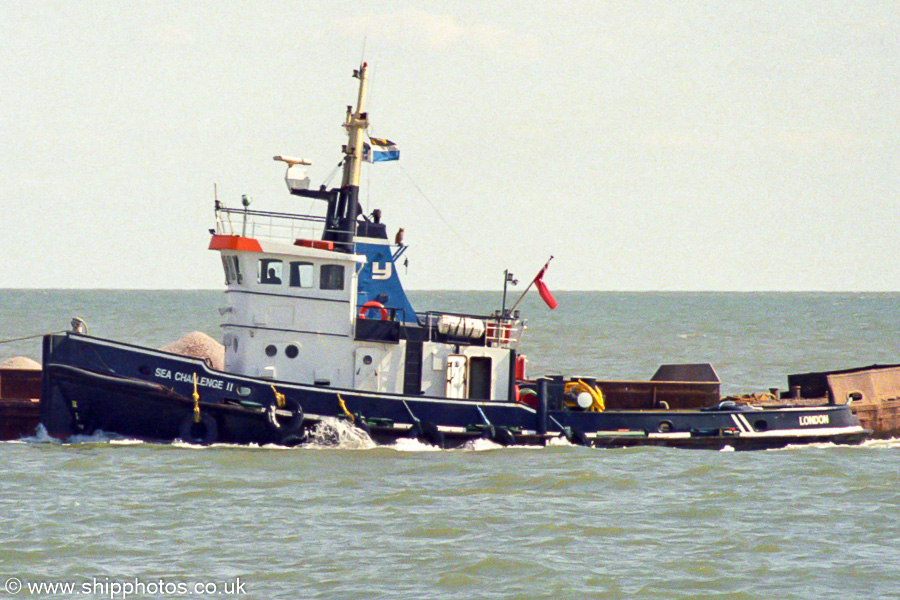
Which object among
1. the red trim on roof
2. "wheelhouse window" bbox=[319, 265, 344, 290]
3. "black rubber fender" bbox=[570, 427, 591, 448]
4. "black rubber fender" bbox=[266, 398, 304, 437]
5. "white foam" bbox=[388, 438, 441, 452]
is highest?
the red trim on roof

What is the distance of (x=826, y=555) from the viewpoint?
11992mm

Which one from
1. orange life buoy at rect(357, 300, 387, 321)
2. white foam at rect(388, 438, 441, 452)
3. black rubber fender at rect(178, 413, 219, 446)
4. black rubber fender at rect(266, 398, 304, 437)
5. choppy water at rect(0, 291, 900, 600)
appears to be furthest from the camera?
orange life buoy at rect(357, 300, 387, 321)

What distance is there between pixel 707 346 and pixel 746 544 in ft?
130

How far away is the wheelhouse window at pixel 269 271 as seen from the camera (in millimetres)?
17938

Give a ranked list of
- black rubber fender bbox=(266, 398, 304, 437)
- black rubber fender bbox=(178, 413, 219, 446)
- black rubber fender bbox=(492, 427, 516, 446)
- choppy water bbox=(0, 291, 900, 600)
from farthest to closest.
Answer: black rubber fender bbox=(492, 427, 516, 446) → black rubber fender bbox=(178, 413, 219, 446) → black rubber fender bbox=(266, 398, 304, 437) → choppy water bbox=(0, 291, 900, 600)

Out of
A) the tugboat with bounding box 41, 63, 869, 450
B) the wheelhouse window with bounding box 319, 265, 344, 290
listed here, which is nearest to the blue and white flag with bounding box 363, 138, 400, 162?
the tugboat with bounding box 41, 63, 869, 450

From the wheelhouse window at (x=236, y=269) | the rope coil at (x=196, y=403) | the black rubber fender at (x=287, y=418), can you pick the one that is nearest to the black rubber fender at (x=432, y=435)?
the black rubber fender at (x=287, y=418)

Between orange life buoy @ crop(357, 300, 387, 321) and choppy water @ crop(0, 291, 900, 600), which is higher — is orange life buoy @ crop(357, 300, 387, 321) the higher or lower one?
the higher one

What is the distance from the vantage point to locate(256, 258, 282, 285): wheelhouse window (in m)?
17.9

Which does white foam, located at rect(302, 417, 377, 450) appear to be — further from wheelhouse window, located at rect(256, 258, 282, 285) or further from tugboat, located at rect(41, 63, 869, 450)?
wheelhouse window, located at rect(256, 258, 282, 285)

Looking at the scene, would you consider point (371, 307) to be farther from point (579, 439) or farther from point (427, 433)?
point (579, 439)

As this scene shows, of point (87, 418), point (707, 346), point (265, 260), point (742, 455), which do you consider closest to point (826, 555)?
point (742, 455)

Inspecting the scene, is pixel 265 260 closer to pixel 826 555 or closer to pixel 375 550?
pixel 375 550

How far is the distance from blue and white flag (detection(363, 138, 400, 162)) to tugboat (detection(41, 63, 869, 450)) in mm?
30
